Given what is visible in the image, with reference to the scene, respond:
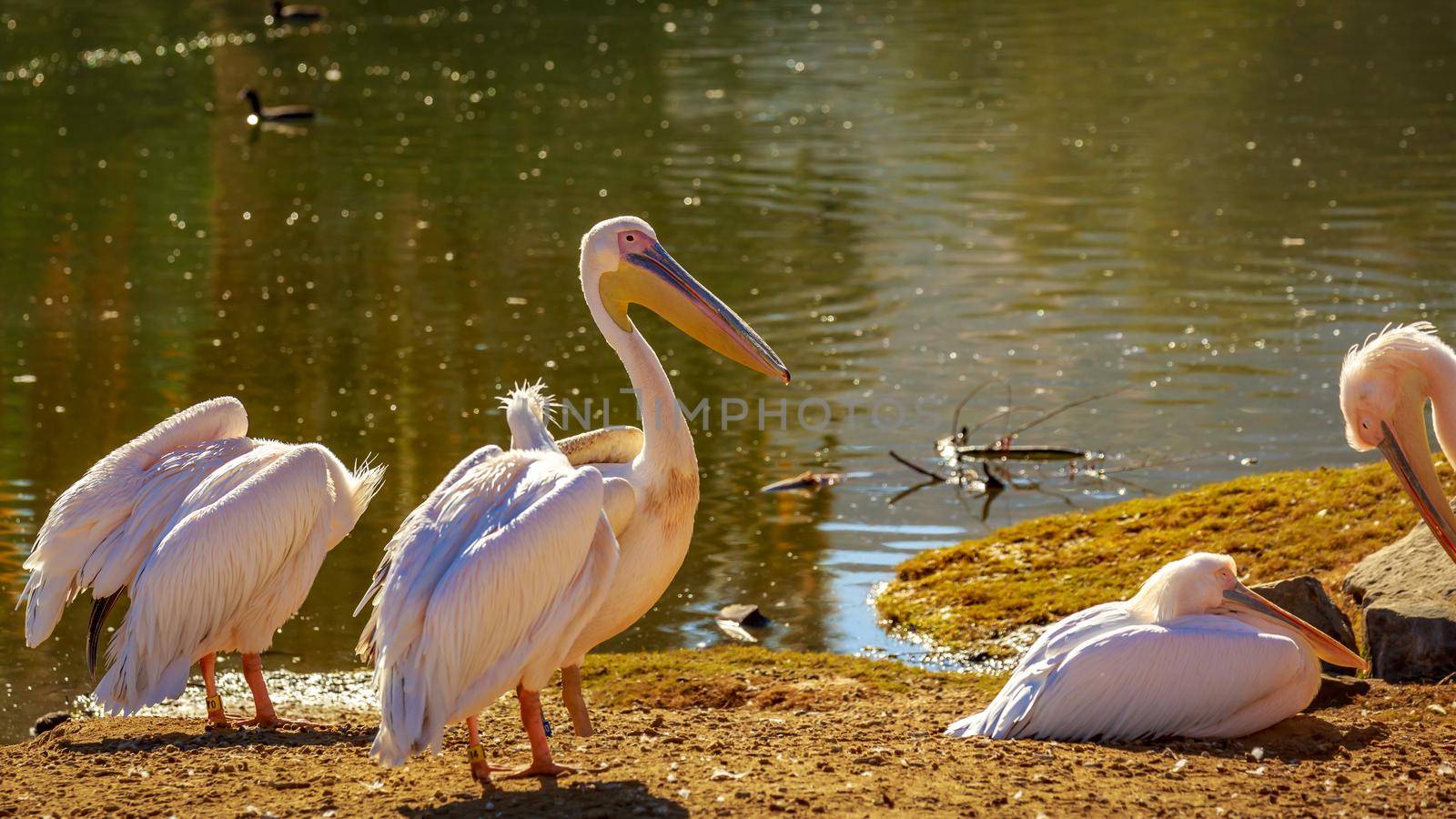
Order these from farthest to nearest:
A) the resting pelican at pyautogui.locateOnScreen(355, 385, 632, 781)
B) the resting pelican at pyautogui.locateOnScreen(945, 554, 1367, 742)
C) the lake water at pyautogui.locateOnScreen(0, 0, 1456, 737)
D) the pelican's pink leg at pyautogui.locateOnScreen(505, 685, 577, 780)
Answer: the lake water at pyautogui.locateOnScreen(0, 0, 1456, 737) < the resting pelican at pyautogui.locateOnScreen(945, 554, 1367, 742) < the pelican's pink leg at pyautogui.locateOnScreen(505, 685, 577, 780) < the resting pelican at pyautogui.locateOnScreen(355, 385, 632, 781)

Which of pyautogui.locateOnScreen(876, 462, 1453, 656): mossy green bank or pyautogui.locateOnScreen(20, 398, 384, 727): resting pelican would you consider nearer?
pyautogui.locateOnScreen(20, 398, 384, 727): resting pelican

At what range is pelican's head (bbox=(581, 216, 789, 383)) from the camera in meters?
5.50

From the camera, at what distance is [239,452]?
6.00m

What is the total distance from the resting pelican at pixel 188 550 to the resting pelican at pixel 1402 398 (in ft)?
11.3

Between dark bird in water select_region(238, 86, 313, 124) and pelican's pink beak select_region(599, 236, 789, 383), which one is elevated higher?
dark bird in water select_region(238, 86, 313, 124)

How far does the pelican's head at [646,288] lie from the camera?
18.1 ft

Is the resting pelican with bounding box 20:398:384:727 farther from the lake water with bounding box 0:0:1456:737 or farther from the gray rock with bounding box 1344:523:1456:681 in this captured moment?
the gray rock with bounding box 1344:523:1456:681

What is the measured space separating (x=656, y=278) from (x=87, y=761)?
2310 millimetres

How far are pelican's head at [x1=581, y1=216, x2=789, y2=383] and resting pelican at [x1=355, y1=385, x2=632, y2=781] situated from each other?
2.96 ft

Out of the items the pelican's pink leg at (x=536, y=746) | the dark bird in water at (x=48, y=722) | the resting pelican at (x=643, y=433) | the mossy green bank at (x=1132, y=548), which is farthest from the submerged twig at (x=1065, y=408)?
the pelican's pink leg at (x=536, y=746)

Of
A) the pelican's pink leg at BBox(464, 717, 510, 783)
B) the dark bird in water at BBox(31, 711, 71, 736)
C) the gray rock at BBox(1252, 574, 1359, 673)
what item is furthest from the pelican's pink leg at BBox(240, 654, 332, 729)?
the gray rock at BBox(1252, 574, 1359, 673)

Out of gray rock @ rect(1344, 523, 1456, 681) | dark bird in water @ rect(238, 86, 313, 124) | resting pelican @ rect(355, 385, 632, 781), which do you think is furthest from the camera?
dark bird in water @ rect(238, 86, 313, 124)

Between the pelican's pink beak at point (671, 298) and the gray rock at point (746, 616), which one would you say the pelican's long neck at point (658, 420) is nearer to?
the pelican's pink beak at point (671, 298)

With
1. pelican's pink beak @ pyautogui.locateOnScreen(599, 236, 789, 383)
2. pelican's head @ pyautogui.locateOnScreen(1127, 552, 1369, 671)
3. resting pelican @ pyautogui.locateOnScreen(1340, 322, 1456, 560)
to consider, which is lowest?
pelican's head @ pyautogui.locateOnScreen(1127, 552, 1369, 671)
